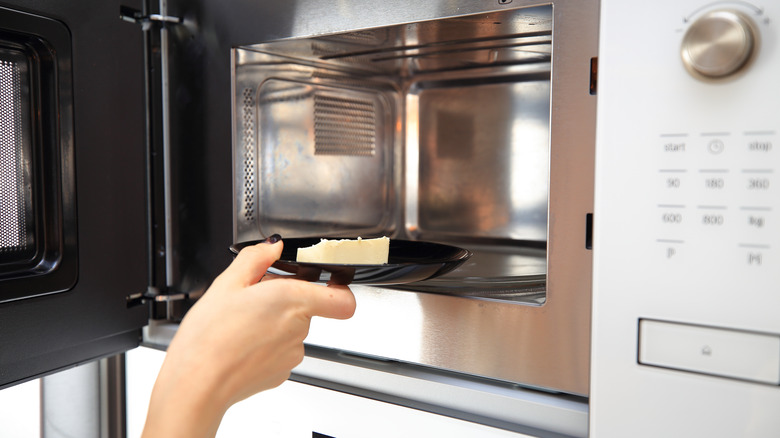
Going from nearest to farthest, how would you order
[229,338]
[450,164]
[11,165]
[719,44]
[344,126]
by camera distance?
[719,44] < [229,338] < [11,165] < [344,126] < [450,164]

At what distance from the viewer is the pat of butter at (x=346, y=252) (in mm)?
572

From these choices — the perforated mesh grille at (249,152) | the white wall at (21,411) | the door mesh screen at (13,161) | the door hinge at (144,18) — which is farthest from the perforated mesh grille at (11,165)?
the white wall at (21,411)

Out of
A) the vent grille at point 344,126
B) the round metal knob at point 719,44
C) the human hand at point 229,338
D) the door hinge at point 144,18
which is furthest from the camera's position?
the vent grille at point 344,126

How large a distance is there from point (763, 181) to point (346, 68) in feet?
2.47

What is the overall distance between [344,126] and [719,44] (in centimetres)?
74

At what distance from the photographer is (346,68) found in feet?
3.46

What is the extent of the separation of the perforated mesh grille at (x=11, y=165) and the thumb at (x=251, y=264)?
334mm

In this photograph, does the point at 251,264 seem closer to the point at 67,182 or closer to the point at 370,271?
the point at 370,271

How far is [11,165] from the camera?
0.71 meters

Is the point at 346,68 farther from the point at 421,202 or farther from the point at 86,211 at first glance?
the point at 86,211

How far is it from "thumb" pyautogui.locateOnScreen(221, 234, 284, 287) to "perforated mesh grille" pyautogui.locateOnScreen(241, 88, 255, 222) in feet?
0.96

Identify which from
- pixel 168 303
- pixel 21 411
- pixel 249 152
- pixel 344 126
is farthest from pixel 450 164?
pixel 21 411

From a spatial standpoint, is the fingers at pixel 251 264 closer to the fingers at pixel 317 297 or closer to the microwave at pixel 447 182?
the fingers at pixel 317 297

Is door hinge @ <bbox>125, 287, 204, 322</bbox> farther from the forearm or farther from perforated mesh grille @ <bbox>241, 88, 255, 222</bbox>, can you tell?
the forearm
